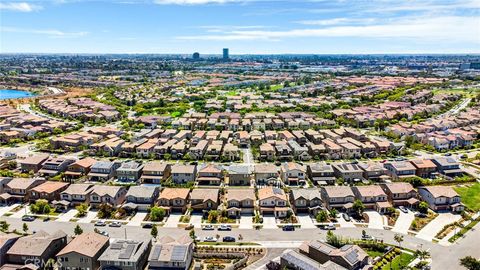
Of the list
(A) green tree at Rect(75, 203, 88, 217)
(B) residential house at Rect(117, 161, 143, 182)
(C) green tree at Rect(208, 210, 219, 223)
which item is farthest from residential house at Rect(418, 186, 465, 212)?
(A) green tree at Rect(75, 203, 88, 217)

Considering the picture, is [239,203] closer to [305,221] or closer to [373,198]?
[305,221]

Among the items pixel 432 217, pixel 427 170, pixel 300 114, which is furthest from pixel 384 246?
pixel 300 114

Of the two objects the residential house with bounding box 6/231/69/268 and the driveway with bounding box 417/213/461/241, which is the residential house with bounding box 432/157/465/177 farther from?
the residential house with bounding box 6/231/69/268

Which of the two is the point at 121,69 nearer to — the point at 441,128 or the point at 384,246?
the point at 441,128

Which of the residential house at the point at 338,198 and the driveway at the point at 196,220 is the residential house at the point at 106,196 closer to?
the driveway at the point at 196,220

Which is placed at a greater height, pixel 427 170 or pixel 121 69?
pixel 121 69

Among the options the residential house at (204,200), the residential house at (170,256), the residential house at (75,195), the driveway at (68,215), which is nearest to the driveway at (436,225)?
the residential house at (204,200)
